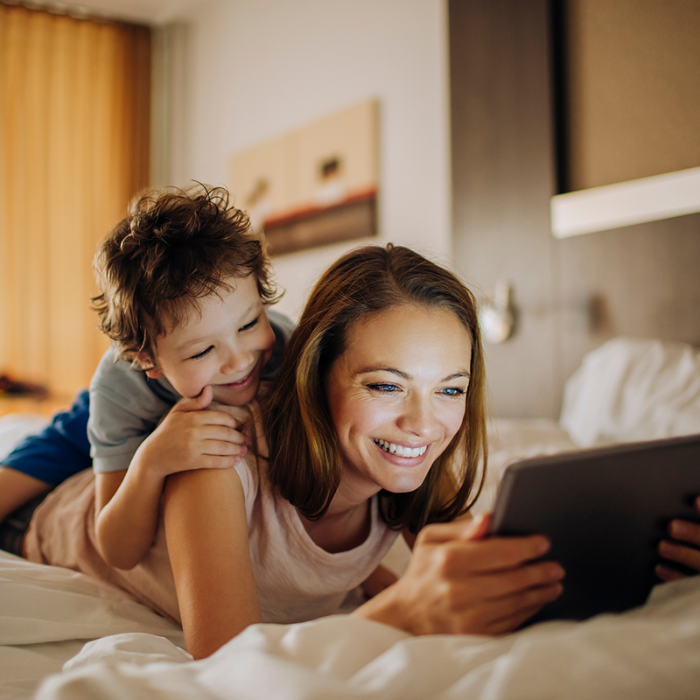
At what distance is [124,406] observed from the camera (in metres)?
1.20

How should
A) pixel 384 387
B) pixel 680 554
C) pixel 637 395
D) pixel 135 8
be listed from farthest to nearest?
pixel 135 8 < pixel 637 395 < pixel 384 387 < pixel 680 554

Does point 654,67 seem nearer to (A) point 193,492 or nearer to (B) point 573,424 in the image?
(B) point 573,424

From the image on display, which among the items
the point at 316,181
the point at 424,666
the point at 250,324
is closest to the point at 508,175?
the point at 316,181

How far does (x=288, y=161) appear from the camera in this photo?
148 inches

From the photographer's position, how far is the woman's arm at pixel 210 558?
2.46 ft

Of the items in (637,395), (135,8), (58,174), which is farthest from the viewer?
(135,8)

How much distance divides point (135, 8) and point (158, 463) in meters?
4.64

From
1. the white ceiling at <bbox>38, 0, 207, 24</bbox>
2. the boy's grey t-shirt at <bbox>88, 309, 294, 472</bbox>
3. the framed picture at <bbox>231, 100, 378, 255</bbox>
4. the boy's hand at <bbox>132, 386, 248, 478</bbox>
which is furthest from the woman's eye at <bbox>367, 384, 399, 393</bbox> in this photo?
the white ceiling at <bbox>38, 0, 207, 24</bbox>

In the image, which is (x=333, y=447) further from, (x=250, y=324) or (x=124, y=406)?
(x=124, y=406)

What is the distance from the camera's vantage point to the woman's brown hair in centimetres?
95

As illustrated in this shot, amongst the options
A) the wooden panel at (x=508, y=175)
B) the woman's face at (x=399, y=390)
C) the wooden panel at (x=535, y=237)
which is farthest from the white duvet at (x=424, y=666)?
the wooden panel at (x=508, y=175)

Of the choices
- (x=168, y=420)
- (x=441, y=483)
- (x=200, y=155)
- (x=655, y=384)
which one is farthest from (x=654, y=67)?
(x=200, y=155)

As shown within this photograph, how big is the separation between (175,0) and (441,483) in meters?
4.53

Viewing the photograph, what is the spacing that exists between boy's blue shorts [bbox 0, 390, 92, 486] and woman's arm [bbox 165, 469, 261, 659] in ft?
2.18
